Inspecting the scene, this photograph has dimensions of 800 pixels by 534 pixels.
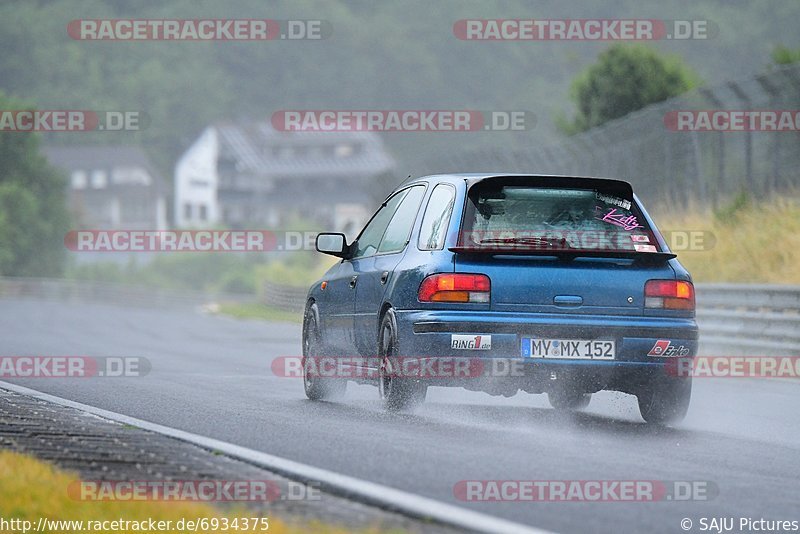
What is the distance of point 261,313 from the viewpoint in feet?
148

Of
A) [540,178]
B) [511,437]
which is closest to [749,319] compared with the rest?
[540,178]

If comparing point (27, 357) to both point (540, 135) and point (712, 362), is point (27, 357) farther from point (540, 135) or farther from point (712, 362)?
point (540, 135)

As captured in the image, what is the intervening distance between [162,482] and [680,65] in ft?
146

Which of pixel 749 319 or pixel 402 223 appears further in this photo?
pixel 749 319

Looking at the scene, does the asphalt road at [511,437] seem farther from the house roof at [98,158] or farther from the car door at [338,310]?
the house roof at [98,158]

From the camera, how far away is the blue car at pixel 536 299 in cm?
1046

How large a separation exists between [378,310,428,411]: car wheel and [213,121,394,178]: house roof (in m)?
124

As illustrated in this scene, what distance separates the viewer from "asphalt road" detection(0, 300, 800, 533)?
727cm

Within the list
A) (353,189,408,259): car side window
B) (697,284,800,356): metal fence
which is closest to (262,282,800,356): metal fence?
(697,284,800,356): metal fence

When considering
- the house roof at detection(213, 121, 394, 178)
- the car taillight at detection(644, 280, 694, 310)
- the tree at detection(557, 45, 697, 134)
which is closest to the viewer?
the car taillight at detection(644, 280, 694, 310)

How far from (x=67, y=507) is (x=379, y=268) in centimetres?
523

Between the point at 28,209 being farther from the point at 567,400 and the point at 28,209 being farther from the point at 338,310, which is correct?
the point at 567,400

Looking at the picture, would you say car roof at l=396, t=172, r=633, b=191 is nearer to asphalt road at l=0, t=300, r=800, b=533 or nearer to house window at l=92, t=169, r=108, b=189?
asphalt road at l=0, t=300, r=800, b=533

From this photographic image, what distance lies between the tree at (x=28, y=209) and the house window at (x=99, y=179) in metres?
45.7
